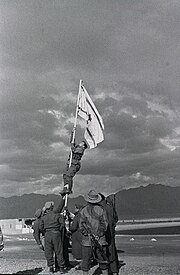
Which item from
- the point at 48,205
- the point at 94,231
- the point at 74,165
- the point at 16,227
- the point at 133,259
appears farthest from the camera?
the point at 16,227

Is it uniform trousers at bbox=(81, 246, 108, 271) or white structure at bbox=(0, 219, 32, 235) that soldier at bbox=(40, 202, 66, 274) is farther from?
white structure at bbox=(0, 219, 32, 235)

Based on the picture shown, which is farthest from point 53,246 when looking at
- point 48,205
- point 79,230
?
point 48,205

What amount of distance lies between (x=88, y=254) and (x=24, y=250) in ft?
20.4

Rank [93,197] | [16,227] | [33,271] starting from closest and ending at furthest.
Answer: [93,197]
[33,271]
[16,227]

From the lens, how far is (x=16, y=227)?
70.7 ft

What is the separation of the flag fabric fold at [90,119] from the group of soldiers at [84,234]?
58.5 inches

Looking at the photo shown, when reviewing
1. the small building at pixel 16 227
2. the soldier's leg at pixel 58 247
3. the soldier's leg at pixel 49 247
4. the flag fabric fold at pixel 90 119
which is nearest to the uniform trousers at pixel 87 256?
the soldier's leg at pixel 58 247

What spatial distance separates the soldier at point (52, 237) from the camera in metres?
9.59

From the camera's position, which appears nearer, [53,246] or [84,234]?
[84,234]

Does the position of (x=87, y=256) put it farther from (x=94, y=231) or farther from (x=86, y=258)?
(x=94, y=231)

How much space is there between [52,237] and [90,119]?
2.79 metres

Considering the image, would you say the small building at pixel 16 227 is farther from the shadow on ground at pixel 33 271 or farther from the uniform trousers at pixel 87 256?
the uniform trousers at pixel 87 256

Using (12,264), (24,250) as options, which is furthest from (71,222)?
(24,250)

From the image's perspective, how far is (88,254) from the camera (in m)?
8.41
